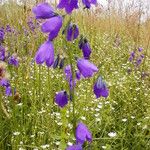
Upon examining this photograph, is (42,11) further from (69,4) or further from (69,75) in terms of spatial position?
→ (69,75)

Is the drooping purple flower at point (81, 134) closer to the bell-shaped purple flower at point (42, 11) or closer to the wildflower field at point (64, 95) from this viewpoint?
the wildflower field at point (64, 95)

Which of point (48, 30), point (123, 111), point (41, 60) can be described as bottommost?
point (123, 111)

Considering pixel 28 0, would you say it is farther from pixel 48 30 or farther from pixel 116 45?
pixel 116 45

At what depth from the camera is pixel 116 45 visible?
830 cm

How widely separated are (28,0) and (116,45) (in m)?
4.55

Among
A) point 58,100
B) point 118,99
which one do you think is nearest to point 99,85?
point 58,100

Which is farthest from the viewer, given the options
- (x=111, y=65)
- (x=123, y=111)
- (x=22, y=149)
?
(x=111, y=65)

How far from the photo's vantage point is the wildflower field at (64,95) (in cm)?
168

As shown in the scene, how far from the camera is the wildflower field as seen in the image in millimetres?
1680

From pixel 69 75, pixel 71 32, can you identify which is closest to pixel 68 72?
pixel 69 75

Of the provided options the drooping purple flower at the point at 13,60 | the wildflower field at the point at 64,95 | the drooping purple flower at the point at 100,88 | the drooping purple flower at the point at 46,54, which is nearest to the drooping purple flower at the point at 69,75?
the wildflower field at the point at 64,95

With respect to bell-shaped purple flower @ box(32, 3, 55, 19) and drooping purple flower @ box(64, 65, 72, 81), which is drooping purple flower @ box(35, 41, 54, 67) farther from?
drooping purple flower @ box(64, 65, 72, 81)

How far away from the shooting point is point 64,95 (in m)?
1.86

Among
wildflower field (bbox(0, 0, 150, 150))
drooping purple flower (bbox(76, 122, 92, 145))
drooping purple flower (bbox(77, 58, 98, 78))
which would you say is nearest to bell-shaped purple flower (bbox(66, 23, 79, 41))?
wildflower field (bbox(0, 0, 150, 150))
